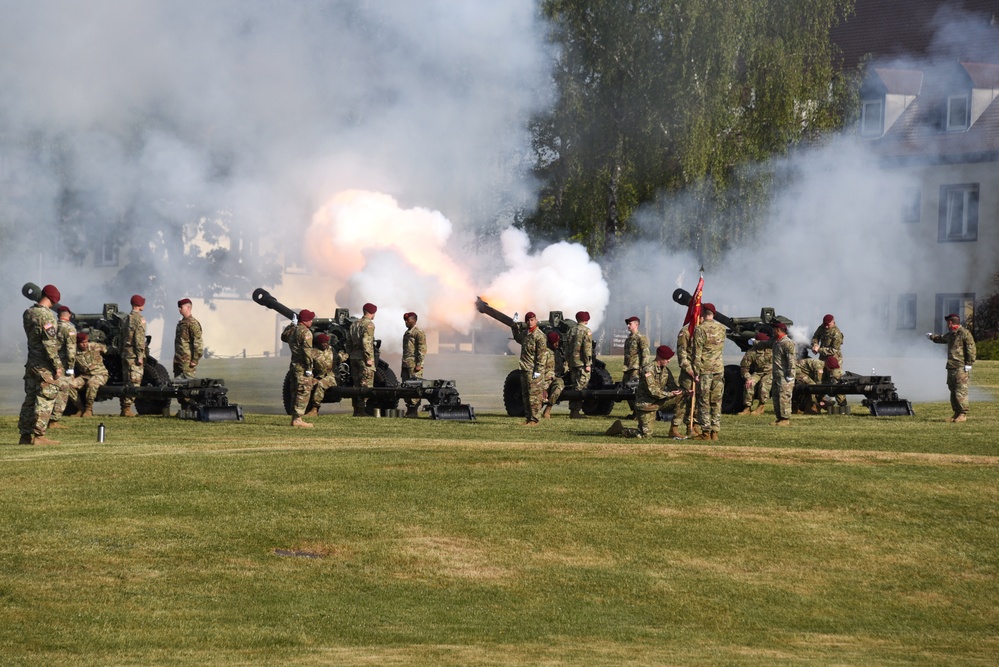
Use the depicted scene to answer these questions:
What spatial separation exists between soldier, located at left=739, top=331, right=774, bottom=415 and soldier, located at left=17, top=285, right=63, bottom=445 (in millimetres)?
13388

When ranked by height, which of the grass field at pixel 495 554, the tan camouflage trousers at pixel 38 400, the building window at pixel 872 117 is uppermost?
the building window at pixel 872 117

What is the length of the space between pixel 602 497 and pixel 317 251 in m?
16.7

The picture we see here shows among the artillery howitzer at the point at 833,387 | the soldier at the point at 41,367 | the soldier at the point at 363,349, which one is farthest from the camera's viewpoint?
the artillery howitzer at the point at 833,387

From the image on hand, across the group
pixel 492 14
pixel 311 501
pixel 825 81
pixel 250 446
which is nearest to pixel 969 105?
pixel 825 81

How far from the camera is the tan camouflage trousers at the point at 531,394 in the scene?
24.6 meters

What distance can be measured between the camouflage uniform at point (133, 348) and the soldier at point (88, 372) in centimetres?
39

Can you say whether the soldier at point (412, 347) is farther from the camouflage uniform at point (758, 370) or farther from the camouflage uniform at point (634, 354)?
the camouflage uniform at point (758, 370)

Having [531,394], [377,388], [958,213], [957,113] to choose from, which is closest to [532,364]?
[531,394]

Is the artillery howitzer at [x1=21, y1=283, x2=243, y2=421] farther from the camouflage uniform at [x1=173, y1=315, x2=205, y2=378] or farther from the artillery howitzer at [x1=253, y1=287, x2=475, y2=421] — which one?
the artillery howitzer at [x1=253, y1=287, x2=475, y2=421]

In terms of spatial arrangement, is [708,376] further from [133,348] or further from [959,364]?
[133,348]

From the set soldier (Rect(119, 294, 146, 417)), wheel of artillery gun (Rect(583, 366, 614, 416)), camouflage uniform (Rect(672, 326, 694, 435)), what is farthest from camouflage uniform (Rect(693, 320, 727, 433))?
soldier (Rect(119, 294, 146, 417))

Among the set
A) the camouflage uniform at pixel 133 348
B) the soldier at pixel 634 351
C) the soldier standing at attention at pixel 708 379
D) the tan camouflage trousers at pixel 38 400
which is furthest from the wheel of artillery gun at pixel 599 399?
the tan camouflage trousers at pixel 38 400

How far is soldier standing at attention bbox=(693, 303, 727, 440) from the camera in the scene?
2180cm

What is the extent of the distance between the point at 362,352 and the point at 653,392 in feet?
22.4
